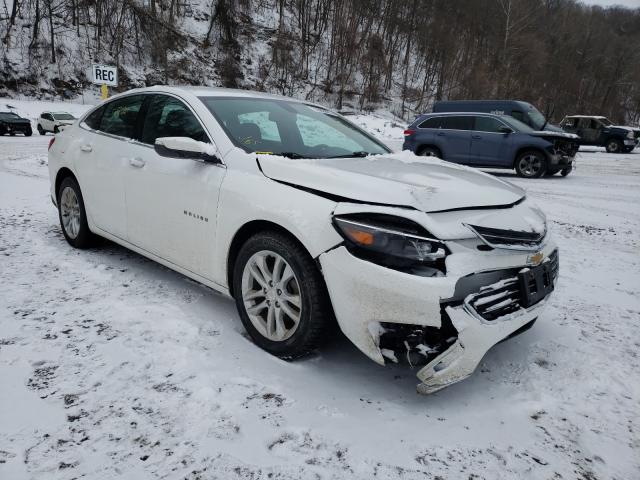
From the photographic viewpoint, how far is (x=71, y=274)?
3.82 metres

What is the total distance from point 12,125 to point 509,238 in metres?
24.6

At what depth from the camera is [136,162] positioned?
3.49 m

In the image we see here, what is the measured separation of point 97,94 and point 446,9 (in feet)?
113

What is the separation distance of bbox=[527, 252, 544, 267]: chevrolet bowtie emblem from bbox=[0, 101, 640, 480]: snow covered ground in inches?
27.0

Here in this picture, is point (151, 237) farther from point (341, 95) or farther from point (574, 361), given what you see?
point (341, 95)

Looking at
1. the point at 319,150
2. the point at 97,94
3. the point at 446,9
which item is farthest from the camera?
the point at 446,9

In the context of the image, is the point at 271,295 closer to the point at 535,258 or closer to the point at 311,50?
the point at 535,258

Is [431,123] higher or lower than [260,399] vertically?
higher

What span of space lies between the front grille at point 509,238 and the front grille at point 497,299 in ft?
0.57

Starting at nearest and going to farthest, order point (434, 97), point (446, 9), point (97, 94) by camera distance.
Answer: point (97, 94), point (434, 97), point (446, 9)

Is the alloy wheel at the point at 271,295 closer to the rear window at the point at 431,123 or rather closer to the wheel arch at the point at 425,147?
the wheel arch at the point at 425,147

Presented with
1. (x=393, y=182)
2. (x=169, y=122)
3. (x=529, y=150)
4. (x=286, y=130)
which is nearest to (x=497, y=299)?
(x=393, y=182)

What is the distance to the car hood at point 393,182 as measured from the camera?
227 cm

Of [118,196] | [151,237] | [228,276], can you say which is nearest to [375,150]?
[228,276]
